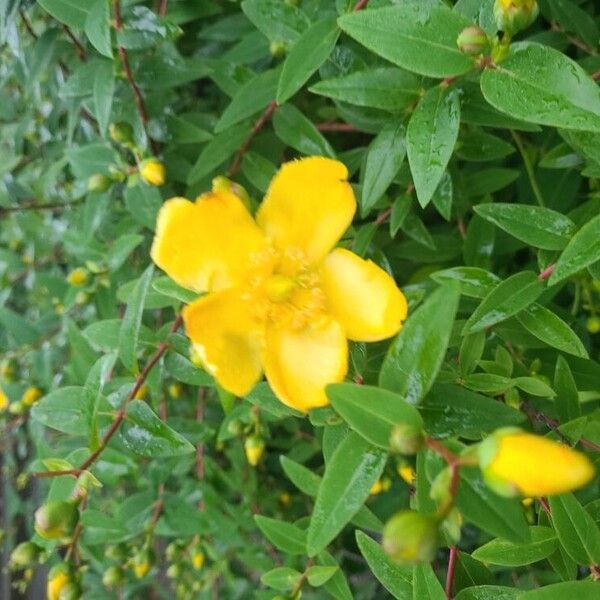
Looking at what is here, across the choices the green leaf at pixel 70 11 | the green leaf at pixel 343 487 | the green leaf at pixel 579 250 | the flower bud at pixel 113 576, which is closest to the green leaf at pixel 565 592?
the green leaf at pixel 343 487

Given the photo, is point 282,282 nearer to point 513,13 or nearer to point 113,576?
point 513,13

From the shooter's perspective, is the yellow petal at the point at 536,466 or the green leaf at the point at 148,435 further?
the green leaf at the point at 148,435

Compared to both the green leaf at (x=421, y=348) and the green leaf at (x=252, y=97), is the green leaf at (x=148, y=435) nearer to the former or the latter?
the green leaf at (x=421, y=348)

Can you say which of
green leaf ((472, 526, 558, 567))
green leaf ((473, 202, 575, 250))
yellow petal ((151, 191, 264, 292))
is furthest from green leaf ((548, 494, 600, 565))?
yellow petal ((151, 191, 264, 292))

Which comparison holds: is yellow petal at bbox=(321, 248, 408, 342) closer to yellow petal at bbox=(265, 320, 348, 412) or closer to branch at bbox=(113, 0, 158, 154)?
yellow petal at bbox=(265, 320, 348, 412)

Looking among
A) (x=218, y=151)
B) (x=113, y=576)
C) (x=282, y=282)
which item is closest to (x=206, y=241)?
(x=282, y=282)

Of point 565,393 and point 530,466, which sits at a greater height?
point 530,466
